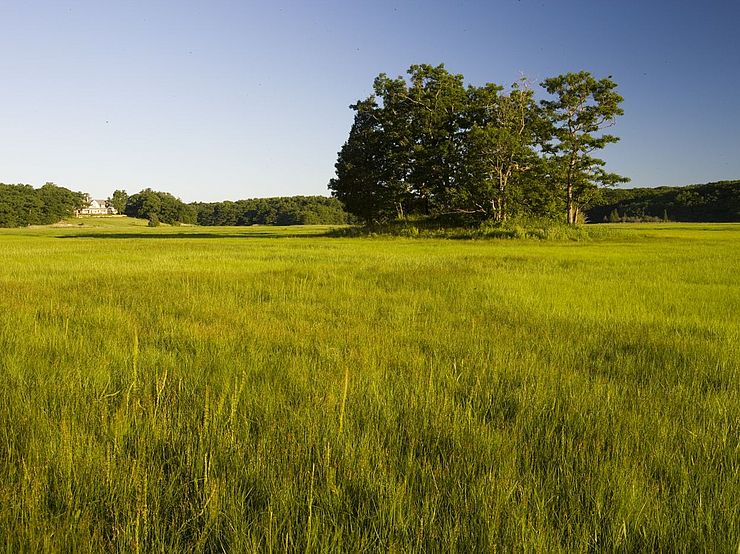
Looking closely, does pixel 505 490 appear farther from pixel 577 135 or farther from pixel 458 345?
pixel 577 135

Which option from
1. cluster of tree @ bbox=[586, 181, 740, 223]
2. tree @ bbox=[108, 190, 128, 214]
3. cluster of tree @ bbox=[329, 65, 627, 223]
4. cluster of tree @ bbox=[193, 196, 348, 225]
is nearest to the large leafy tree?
cluster of tree @ bbox=[329, 65, 627, 223]

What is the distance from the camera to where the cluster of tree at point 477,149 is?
113ft

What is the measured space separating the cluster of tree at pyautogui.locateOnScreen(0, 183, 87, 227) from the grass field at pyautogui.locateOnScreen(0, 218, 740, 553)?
14305cm

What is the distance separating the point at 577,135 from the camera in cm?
3753

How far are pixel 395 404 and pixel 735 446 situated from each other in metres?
2.14

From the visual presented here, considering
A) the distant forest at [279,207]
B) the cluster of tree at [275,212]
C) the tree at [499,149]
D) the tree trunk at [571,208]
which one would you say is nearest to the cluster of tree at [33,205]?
the distant forest at [279,207]

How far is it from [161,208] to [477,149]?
14840 cm

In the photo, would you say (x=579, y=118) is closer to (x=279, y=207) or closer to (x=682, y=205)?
(x=682, y=205)

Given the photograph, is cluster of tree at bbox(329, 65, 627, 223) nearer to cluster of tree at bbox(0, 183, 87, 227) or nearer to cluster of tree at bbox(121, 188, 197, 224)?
cluster of tree at bbox(0, 183, 87, 227)

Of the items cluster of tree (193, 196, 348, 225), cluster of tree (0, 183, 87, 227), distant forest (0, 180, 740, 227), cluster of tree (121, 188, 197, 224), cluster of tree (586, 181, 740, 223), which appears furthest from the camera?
cluster of tree (121, 188, 197, 224)

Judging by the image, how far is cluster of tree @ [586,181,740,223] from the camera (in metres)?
85.6

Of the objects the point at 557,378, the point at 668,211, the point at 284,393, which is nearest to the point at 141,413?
the point at 284,393

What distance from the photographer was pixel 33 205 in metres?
124

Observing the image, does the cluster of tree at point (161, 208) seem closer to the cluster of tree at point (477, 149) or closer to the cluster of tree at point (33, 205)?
the cluster of tree at point (33, 205)
